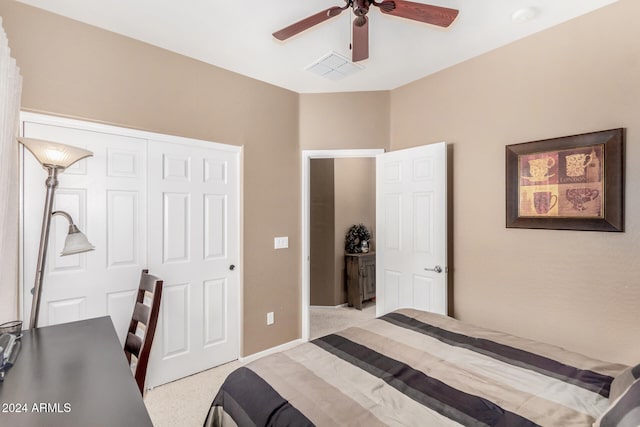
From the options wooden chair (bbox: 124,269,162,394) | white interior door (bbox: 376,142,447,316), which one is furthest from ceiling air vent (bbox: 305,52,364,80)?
wooden chair (bbox: 124,269,162,394)

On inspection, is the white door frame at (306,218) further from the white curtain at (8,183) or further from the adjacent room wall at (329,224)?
the white curtain at (8,183)

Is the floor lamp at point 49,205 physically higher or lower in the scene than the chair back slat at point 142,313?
higher

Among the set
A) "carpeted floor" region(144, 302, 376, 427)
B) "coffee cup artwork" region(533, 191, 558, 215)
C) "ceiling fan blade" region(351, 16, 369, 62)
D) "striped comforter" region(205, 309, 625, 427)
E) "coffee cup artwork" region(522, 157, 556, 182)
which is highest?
"ceiling fan blade" region(351, 16, 369, 62)

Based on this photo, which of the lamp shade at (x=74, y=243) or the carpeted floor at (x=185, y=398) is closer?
the lamp shade at (x=74, y=243)

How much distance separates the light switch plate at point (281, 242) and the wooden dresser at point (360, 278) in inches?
58.0

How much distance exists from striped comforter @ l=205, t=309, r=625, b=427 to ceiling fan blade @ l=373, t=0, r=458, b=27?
173 cm

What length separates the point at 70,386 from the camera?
3.27 ft

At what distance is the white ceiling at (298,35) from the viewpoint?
6.64 ft

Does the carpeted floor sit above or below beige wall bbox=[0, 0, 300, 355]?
below

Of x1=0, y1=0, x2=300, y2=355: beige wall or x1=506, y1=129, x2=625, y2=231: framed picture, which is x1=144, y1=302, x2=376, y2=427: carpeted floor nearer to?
x1=0, y1=0, x2=300, y2=355: beige wall

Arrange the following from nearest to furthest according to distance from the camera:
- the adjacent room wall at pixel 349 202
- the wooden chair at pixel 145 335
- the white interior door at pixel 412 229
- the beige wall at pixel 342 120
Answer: the wooden chair at pixel 145 335 < the white interior door at pixel 412 229 < the beige wall at pixel 342 120 < the adjacent room wall at pixel 349 202

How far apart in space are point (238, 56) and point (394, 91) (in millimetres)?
1688

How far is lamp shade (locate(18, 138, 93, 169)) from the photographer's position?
5.77ft

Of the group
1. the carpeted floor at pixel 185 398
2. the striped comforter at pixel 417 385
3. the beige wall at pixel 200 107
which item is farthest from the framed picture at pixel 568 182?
the carpeted floor at pixel 185 398
